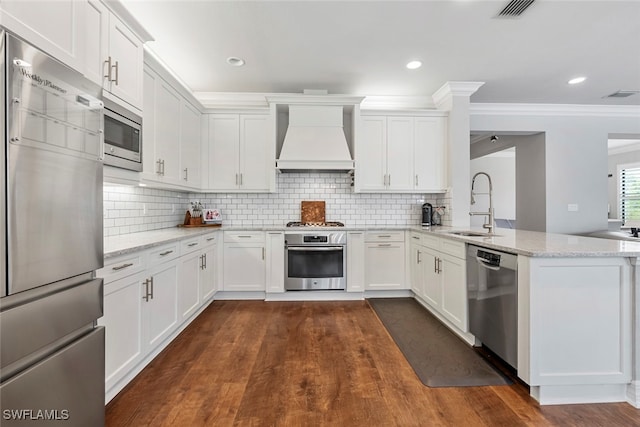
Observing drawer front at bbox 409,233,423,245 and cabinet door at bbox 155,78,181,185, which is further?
drawer front at bbox 409,233,423,245

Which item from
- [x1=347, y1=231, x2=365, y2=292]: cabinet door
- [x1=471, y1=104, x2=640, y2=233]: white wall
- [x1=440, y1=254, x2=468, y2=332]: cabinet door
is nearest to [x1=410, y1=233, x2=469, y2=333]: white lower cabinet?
[x1=440, y1=254, x2=468, y2=332]: cabinet door

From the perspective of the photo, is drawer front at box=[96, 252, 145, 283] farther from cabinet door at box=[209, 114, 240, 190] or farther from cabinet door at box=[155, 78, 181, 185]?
cabinet door at box=[209, 114, 240, 190]

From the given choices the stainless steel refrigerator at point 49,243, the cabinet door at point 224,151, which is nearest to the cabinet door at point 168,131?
Result: the cabinet door at point 224,151

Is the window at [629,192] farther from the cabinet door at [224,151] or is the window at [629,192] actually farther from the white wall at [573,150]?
the cabinet door at [224,151]

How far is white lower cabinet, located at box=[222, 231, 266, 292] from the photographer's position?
3.72 meters

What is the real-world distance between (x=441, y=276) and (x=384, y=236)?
39.8 inches

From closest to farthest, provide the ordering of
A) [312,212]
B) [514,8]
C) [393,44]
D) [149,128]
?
[514,8] → [149,128] → [393,44] → [312,212]

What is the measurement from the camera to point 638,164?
7211 mm

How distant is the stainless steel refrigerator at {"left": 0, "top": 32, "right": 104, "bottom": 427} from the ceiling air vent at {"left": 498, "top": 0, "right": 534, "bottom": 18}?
112 inches

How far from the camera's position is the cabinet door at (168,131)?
2.71 meters

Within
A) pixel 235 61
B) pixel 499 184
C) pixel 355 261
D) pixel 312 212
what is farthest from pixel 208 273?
pixel 499 184

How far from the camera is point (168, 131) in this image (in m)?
2.93

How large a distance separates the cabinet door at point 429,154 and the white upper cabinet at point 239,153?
2.00 meters

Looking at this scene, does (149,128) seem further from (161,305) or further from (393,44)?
(393,44)
